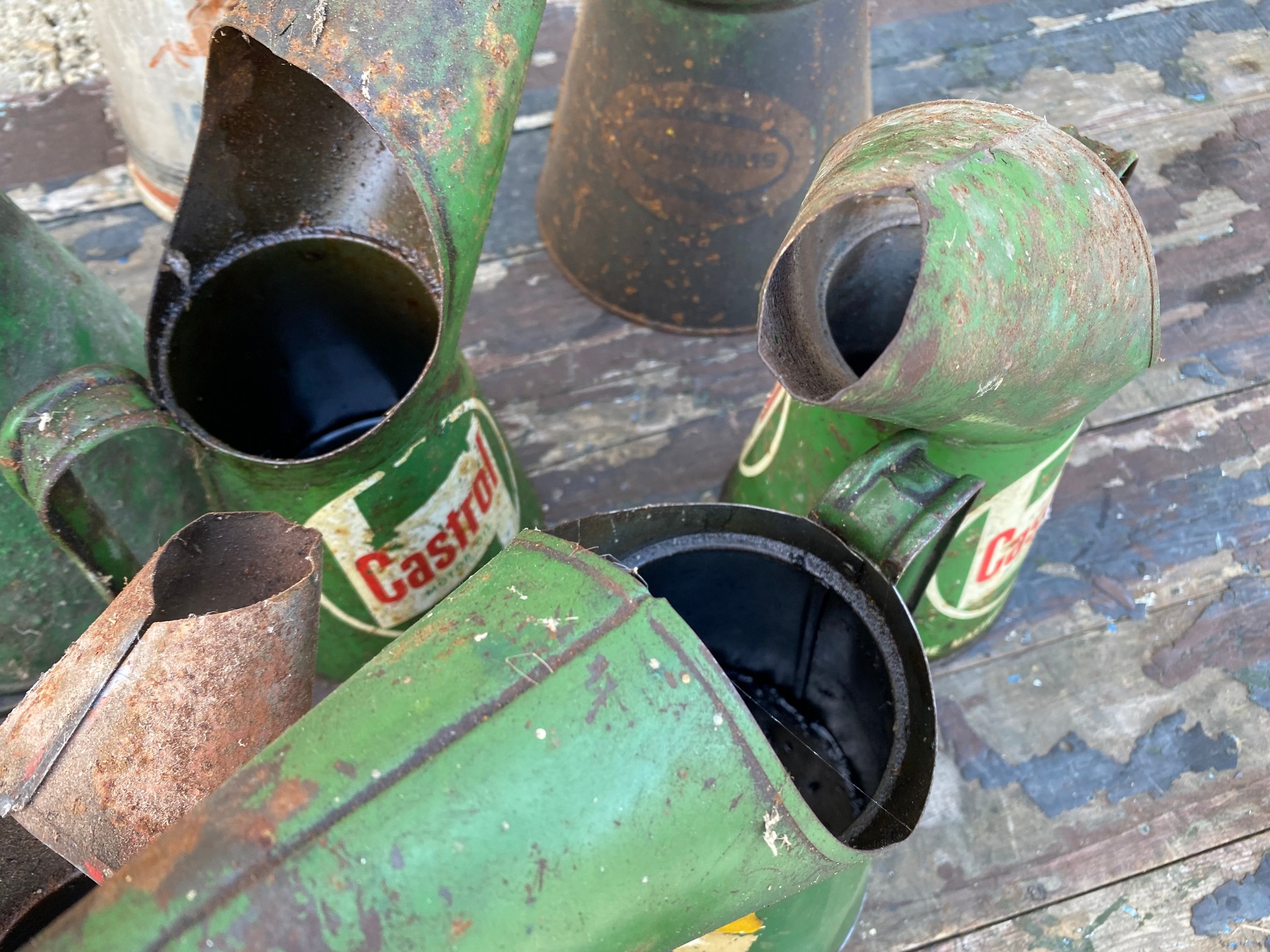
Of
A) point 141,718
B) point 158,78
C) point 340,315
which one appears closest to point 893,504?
point 141,718

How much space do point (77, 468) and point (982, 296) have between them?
69cm

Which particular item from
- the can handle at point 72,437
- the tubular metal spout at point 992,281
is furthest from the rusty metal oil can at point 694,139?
the can handle at point 72,437

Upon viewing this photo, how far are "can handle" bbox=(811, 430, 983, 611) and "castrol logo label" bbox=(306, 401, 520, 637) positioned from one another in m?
0.34

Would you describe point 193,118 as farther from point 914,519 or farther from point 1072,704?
point 1072,704

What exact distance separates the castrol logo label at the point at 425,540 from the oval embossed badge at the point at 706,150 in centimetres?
41

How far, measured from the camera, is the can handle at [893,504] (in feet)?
2.11

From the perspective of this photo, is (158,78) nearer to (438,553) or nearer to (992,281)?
(438,553)

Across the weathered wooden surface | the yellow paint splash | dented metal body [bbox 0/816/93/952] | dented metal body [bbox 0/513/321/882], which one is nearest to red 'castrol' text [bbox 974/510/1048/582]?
the weathered wooden surface

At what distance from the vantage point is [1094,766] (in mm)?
1013

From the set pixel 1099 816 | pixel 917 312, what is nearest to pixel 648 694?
pixel 917 312

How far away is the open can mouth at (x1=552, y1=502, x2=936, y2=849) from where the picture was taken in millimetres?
631

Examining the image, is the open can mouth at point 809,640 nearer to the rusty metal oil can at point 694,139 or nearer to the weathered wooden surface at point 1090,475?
the weathered wooden surface at point 1090,475

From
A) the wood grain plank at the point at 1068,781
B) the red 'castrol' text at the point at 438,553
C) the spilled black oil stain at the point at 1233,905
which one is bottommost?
the spilled black oil stain at the point at 1233,905

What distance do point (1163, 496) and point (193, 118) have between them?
4.32 ft
